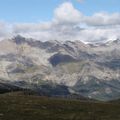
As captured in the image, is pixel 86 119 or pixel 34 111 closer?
pixel 86 119

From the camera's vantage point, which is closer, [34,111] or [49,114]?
[49,114]

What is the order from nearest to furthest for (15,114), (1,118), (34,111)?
(1,118), (15,114), (34,111)

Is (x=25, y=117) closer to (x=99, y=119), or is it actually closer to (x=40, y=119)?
(x=40, y=119)

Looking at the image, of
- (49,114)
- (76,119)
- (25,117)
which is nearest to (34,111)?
(49,114)

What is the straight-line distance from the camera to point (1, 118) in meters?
102

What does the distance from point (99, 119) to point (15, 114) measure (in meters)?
27.8

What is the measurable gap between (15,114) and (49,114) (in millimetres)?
10994

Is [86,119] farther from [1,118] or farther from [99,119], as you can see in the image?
[1,118]

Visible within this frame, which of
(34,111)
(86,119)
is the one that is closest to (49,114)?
(34,111)

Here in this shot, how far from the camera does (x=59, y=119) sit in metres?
102

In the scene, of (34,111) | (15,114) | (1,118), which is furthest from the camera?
(34,111)

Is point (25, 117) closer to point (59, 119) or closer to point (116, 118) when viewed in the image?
point (59, 119)

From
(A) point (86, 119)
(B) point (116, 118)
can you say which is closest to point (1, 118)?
(A) point (86, 119)

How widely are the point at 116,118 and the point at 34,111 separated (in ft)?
100
